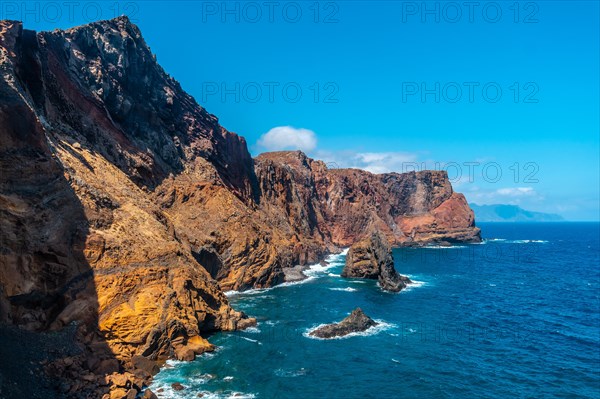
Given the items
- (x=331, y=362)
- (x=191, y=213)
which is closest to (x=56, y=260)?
(x=331, y=362)

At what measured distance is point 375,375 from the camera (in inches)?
1626

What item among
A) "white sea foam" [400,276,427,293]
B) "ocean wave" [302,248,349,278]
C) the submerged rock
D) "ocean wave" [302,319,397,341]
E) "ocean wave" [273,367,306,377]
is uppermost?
"ocean wave" [302,248,349,278]

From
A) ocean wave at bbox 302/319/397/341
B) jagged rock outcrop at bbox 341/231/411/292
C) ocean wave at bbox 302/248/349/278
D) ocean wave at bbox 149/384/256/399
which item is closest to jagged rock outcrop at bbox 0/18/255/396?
ocean wave at bbox 149/384/256/399

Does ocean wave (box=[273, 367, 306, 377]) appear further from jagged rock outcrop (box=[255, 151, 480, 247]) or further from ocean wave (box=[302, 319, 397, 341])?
jagged rock outcrop (box=[255, 151, 480, 247])

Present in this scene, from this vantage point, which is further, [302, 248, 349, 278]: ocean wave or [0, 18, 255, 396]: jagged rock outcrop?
[302, 248, 349, 278]: ocean wave

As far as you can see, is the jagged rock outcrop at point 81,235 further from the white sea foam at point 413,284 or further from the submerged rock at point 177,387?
Answer: the white sea foam at point 413,284

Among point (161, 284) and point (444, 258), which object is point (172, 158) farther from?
point (444, 258)

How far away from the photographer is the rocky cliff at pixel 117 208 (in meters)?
39.7

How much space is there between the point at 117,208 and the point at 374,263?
64.1 meters

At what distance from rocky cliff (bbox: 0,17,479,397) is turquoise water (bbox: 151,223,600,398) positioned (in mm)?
5785

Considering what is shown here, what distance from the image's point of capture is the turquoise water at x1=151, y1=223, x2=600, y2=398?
127 feet

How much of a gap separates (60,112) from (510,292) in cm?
9356

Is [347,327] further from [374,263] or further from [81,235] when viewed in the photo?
[374,263]

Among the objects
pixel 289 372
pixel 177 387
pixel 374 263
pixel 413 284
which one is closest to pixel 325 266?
pixel 374 263
